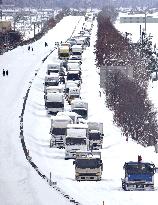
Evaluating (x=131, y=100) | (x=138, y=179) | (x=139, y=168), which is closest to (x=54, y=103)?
(x=131, y=100)

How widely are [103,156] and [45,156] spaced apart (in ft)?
9.01

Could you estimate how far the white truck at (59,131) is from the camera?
1340 inches

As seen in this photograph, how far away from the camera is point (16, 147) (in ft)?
109

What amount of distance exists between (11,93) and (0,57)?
84.9ft

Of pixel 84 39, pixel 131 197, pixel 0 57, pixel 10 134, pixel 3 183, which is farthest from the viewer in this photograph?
→ pixel 84 39

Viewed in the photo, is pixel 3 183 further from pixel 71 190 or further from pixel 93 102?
pixel 93 102

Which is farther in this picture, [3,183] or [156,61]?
[156,61]

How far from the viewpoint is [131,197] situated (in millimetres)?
24656

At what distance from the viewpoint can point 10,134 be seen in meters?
36.7

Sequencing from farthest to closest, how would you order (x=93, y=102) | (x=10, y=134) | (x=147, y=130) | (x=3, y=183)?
1. (x=93, y=102)
2. (x=147, y=130)
3. (x=10, y=134)
4. (x=3, y=183)

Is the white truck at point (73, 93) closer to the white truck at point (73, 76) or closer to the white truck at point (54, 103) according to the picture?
the white truck at point (54, 103)

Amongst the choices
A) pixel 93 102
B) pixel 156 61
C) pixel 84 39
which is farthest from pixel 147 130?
pixel 84 39

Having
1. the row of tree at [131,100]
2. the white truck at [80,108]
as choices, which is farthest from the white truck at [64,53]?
the white truck at [80,108]

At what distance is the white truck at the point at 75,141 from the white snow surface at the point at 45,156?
Result: 0.49m
